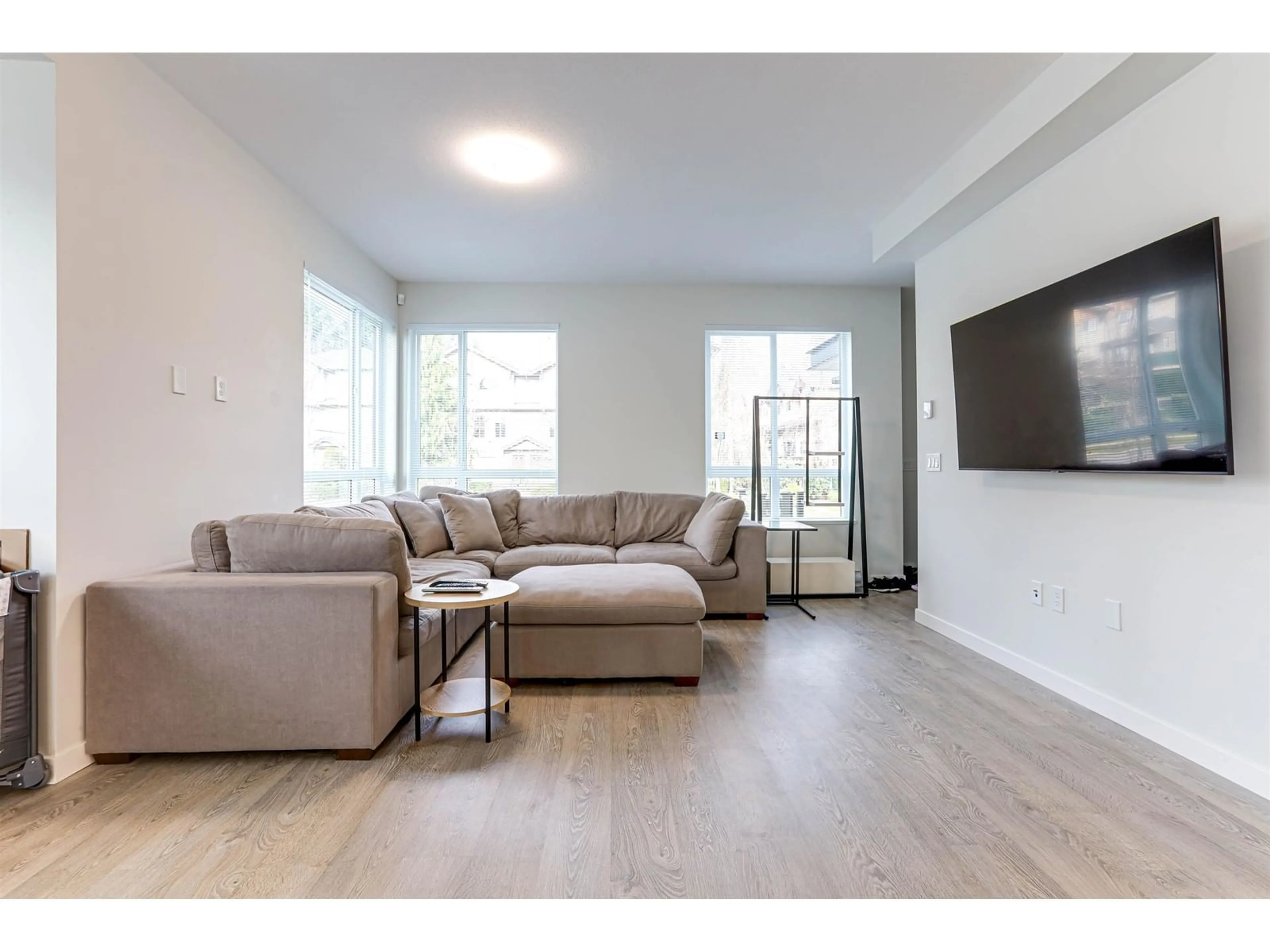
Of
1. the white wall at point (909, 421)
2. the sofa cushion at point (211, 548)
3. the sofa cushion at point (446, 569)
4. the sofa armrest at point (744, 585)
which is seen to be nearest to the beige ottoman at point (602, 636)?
the sofa cushion at point (446, 569)

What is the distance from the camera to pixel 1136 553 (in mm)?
2330

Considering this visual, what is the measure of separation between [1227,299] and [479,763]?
290 centimetres

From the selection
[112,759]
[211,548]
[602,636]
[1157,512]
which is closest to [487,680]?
[602,636]

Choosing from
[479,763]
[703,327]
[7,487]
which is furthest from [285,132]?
[703,327]

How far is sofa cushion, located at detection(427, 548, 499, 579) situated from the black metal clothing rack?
2.05 m

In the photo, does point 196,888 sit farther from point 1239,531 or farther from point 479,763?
point 1239,531

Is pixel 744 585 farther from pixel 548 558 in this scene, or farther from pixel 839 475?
pixel 839 475

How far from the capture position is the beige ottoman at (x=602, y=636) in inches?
112

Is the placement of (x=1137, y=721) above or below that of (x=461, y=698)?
below

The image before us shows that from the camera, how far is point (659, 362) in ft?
17.0

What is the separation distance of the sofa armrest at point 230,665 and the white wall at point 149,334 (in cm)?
10

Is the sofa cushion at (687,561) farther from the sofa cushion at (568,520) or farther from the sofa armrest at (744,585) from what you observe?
the sofa cushion at (568,520)

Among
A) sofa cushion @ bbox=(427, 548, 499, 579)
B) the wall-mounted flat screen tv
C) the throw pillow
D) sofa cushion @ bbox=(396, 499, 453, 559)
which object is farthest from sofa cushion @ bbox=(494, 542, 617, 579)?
the wall-mounted flat screen tv

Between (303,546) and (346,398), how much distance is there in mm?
2371
